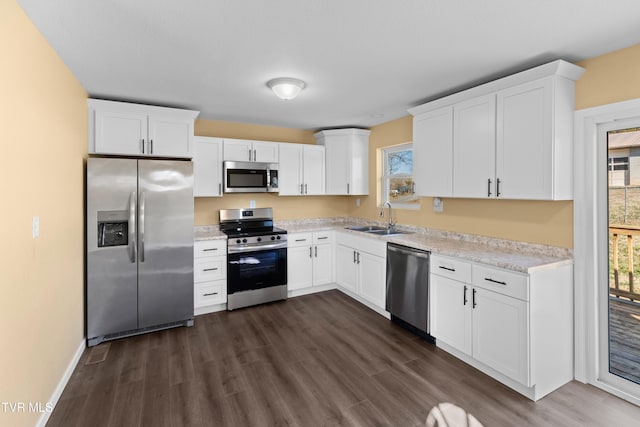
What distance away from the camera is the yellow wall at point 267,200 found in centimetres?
438

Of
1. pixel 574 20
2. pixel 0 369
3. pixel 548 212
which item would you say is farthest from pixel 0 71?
pixel 548 212

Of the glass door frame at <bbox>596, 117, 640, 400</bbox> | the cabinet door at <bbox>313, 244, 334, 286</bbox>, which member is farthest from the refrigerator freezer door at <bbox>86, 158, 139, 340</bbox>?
the glass door frame at <bbox>596, 117, 640, 400</bbox>

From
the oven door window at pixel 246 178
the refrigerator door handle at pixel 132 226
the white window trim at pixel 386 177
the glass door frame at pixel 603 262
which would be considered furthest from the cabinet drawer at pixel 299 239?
the glass door frame at pixel 603 262

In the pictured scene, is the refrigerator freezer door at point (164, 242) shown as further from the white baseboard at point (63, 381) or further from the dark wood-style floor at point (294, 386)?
the white baseboard at point (63, 381)

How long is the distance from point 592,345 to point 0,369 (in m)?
3.73

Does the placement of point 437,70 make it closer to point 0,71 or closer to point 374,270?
point 374,270

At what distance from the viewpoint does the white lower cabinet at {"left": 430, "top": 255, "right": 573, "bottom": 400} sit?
88.4 inches

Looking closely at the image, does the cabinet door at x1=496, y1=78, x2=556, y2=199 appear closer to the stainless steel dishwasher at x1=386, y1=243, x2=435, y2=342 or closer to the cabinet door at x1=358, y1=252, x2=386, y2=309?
the stainless steel dishwasher at x1=386, y1=243, x2=435, y2=342

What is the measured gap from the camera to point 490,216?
3133 millimetres

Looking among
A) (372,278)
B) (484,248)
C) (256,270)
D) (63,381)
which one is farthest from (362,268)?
(63,381)

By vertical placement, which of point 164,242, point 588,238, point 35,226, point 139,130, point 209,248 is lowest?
point 209,248

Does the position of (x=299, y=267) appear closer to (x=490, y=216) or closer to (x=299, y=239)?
(x=299, y=239)

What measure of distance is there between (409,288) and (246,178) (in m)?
2.49

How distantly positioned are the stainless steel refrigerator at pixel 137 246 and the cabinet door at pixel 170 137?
29 centimetres
